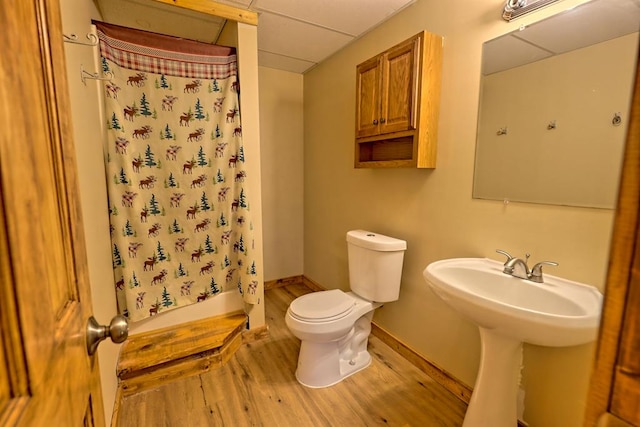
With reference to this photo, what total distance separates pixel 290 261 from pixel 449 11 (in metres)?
2.55

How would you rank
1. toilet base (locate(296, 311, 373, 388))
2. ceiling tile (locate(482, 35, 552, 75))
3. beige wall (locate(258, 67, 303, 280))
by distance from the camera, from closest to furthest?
1. ceiling tile (locate(482, 35, 552, 75))
2. toilet base (locate(296, 311, 373, 388))
3. beige wall (locate(258, 67, 303, 280))

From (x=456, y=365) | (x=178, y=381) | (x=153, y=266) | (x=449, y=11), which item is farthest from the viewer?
(x=153, y=266)

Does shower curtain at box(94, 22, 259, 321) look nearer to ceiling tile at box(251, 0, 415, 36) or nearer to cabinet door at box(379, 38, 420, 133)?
ceiling tile at box(251, 0, 415, 36)

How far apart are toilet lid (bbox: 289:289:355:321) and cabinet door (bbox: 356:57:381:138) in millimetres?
1096

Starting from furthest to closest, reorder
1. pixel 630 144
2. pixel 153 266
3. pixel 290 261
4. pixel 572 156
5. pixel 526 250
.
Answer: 1. pixel 290 261
2. pixel 153 266
3. pixel 526 250
4. pixel 572 156
5. pixel 630 144

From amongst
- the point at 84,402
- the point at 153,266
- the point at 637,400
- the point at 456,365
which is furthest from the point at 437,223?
the point at 153,266

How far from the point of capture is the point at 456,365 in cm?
169

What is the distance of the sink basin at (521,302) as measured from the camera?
3.10 feet

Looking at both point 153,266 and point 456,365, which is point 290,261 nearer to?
point 153,266

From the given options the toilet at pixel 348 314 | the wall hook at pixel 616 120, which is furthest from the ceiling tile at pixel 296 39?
the wall hook at pixel 616 120

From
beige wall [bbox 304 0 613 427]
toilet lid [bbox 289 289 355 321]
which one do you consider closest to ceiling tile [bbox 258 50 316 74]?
beige wall [bbox 304 0 613 427]

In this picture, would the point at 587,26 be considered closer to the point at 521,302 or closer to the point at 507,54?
the point at 507,54

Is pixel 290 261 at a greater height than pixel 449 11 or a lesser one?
lesser

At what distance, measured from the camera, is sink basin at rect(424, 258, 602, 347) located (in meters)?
0.95
